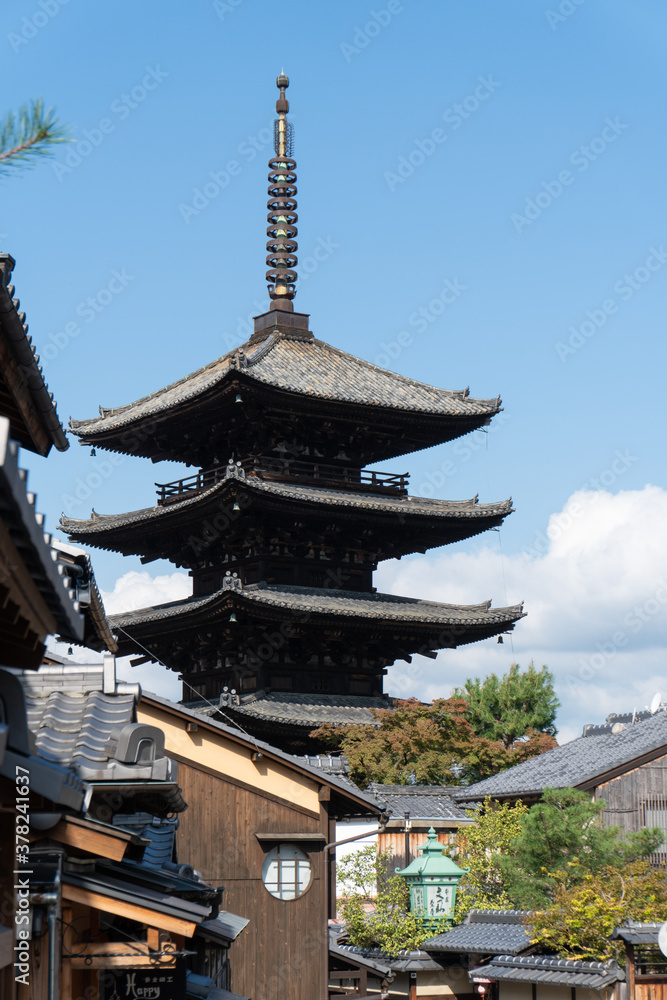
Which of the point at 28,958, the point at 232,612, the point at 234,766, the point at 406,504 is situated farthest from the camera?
the point at 406,504

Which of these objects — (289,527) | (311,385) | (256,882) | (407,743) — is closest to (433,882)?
(407,743)

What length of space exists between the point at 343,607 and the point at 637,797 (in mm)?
9953

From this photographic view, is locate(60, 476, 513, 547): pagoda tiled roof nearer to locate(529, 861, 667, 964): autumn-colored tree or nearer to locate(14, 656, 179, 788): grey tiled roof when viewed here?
locate(529, 861, 667, 964): autumn-colored tree

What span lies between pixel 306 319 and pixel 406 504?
851 centimetres

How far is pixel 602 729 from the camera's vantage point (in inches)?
2319

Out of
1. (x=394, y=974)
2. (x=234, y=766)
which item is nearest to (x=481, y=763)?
(x=394, y=974)

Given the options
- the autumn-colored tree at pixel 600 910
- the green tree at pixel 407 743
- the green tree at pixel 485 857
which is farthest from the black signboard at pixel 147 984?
the green tree at pixel 407 743

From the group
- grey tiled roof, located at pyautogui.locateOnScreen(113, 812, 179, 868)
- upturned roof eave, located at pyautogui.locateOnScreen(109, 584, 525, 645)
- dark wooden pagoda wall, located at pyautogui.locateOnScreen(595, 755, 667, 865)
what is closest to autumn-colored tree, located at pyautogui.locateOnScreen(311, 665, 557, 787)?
upturned roof eave, located at pyautogui.locateOnScreen(109, 584, 525, 645)

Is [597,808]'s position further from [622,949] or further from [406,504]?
[406,504]

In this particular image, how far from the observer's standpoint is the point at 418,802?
34.3 meters

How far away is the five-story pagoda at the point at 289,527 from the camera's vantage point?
37.5 meters

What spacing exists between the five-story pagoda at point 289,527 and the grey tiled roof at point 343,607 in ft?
0.24

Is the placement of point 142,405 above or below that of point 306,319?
below

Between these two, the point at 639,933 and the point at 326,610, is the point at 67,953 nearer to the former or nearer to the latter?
the point at 639,933
